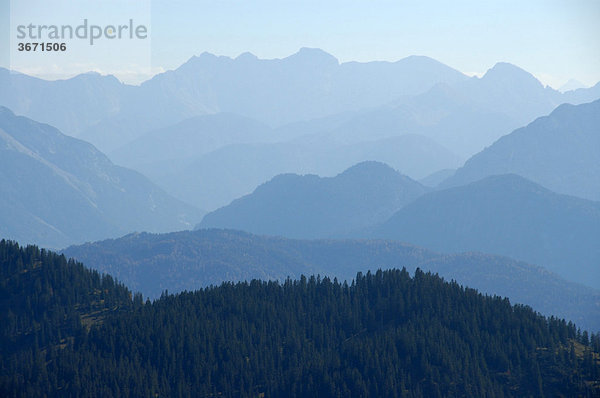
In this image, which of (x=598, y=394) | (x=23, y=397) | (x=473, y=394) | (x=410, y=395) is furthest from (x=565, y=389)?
(x=23, y=397)

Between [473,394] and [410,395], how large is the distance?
1343cm

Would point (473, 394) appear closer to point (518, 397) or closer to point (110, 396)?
point (518, 397)

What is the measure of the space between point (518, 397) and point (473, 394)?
10168mm

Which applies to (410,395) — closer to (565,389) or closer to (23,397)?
(565,389)

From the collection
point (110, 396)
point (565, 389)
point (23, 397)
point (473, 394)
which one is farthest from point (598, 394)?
point (23, 397)

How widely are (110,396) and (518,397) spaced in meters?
88.5

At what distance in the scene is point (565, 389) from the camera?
19762cm

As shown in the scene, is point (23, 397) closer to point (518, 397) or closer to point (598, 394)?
point (518, 397)

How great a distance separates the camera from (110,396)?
19988 cm

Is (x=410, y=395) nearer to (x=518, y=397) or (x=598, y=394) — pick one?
A: (x=518, y=397)

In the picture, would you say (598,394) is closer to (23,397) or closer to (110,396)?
(110,396)

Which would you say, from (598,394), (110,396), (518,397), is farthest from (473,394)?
(110,396)

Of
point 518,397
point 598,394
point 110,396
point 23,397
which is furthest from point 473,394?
point 23,397

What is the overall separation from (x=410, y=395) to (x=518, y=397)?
2335 centimetres
